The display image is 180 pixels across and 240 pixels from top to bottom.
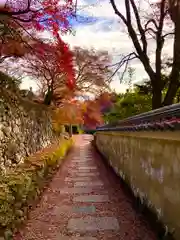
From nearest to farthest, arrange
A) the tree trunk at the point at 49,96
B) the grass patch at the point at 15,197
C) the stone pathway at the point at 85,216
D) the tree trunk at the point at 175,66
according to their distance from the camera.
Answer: the grass patch at the point at 15,197 < the stone pathway at the point at 85,216 < the tree trunk at the point at 175,66 < the tree trunk at the point at 49,96

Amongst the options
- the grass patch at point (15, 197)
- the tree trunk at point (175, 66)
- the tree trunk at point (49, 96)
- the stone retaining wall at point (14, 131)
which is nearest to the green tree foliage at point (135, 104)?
the tree trunk at point (49, 96)

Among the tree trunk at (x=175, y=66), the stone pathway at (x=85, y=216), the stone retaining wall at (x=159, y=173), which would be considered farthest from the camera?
the tree trunk at (x=175, y=66)

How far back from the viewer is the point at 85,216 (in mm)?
4152

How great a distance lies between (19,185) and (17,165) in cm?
196

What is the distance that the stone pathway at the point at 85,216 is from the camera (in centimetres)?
349

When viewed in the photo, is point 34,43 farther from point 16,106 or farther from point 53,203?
point 53,203

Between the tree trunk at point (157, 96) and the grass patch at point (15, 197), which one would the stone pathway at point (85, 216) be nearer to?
the grass patch at point (15, 197)

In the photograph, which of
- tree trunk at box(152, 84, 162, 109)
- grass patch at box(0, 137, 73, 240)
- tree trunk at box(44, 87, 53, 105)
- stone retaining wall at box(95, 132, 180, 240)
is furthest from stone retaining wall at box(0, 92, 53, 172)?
tree trunk at box(44, 87, 53, 105)

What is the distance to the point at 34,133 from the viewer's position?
876 centimetres

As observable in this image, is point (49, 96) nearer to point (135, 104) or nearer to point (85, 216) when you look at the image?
point (135, 104)

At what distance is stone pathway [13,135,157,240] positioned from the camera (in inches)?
137

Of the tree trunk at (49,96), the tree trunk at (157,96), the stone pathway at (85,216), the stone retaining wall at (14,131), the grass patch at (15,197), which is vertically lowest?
the stone pathway at (85,216)

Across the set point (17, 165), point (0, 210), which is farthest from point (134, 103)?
point (0, 210)

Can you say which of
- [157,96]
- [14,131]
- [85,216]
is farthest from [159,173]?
[157,96]
